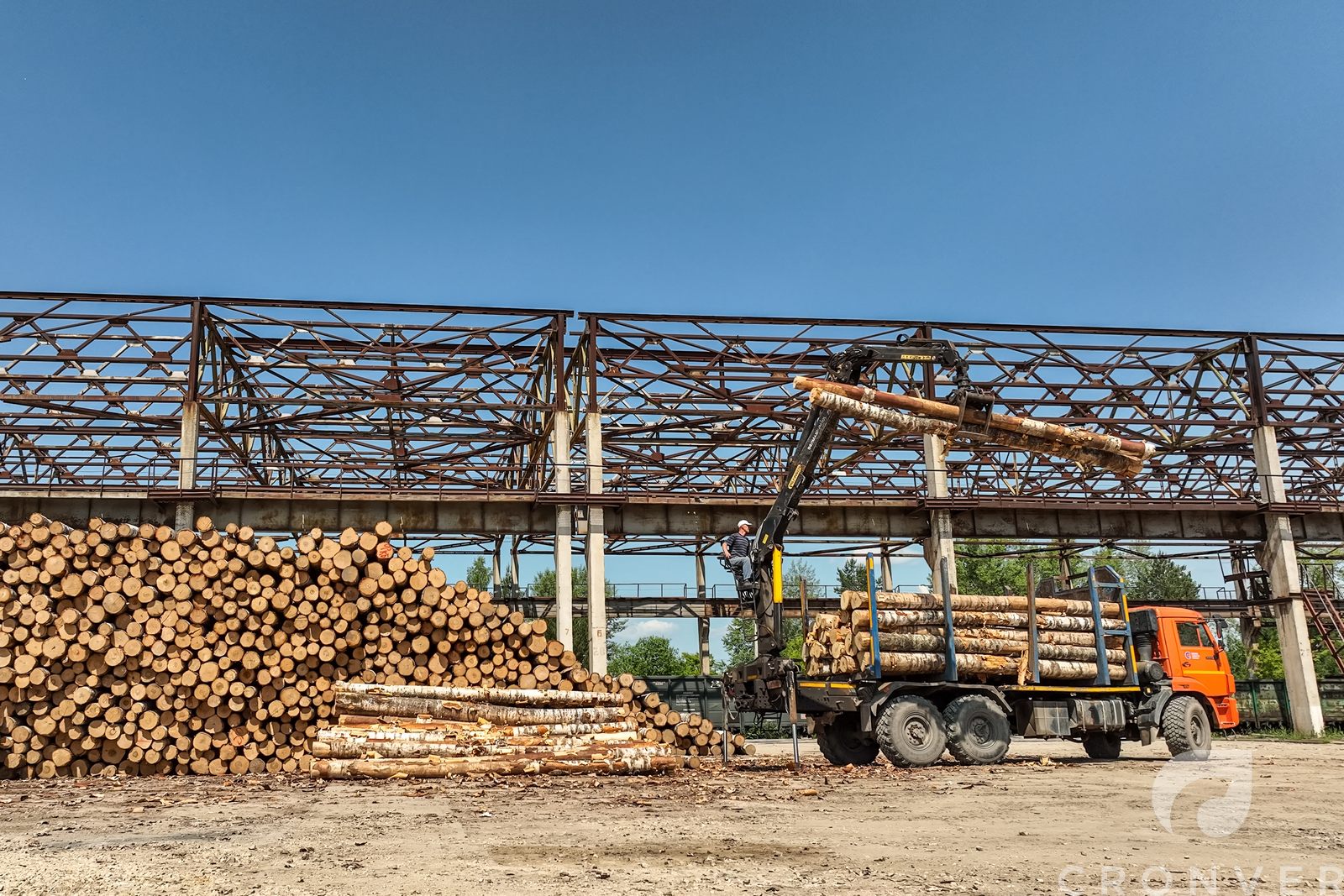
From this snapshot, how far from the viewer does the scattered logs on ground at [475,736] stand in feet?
40.2

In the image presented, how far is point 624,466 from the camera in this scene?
99.9ft

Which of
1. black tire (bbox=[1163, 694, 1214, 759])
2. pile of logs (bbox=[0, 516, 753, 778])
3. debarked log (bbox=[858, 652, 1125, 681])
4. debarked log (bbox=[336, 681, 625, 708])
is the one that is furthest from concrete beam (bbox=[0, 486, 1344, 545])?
debarked log (bbox=[336, 681, 625, 708])

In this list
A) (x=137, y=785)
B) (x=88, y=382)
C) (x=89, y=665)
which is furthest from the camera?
(x=88, y=382)

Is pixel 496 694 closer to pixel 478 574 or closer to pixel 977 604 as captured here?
pixel 977 604

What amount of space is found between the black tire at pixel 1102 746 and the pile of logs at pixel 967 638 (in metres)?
1.41

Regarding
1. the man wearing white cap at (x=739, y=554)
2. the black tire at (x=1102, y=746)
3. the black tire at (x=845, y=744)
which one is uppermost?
the man wearing white cap at (x=739, y=554)

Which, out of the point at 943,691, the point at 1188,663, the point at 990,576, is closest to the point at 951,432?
the point at 943,691

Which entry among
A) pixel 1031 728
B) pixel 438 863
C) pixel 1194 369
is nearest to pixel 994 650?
pixel 1031 728

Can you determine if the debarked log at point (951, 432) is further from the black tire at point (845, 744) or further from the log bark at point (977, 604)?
the black tire at point (845, 744)

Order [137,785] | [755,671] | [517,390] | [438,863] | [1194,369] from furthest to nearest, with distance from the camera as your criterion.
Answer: [1194,369]
[517,390]
[755,671]
[137,785]
[438,863]

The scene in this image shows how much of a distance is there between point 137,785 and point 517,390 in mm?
16046

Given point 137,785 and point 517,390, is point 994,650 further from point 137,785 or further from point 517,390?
point 517,390

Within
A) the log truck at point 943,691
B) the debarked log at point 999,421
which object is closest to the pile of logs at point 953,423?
the debarked log at point 999,421

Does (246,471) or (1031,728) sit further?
(246,471)
